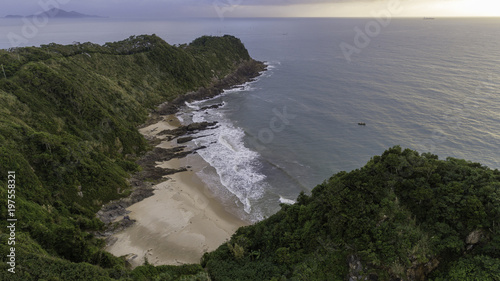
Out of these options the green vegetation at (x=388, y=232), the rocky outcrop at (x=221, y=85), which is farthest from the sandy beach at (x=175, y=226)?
→ the rocky outcrop at (x=221, y=85)

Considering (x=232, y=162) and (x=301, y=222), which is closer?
(x=301, y=222)

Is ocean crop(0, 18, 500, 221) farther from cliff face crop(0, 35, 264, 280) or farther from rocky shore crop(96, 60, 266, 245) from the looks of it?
cliff face crop(0, 35, 264, 280)

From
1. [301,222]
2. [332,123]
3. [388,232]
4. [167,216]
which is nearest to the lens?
[388,232]

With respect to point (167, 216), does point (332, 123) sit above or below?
above

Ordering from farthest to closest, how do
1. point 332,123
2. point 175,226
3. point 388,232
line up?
point 332,123 < point 175,226 < point 388,232

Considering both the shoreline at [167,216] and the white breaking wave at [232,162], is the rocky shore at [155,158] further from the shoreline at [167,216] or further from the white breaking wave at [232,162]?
the white breaking wave at [232,162]

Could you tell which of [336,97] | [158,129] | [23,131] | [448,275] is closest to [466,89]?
[336,97]

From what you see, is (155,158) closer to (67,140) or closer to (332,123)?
(67,140)

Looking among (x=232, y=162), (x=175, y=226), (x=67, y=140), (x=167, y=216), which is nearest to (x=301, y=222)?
(x=175, y=226)
